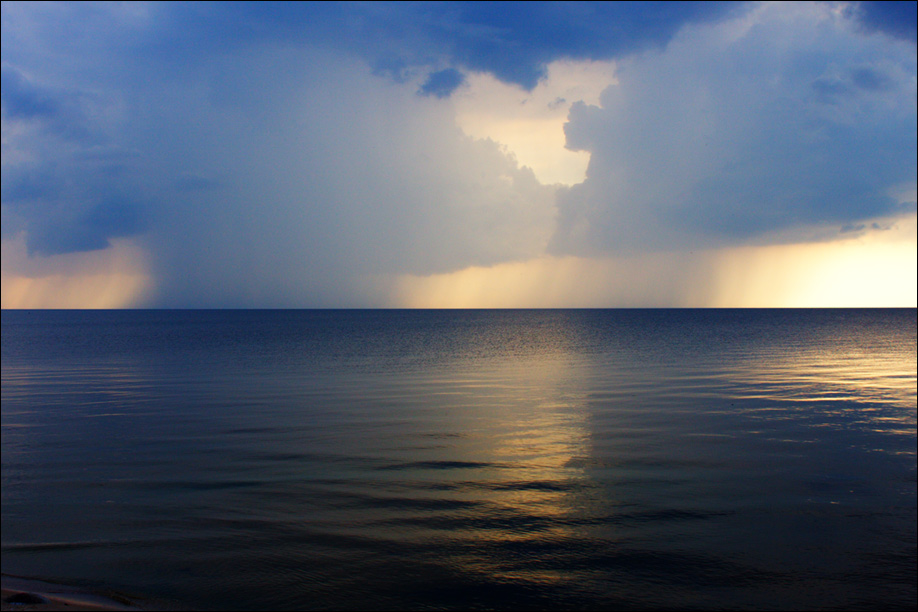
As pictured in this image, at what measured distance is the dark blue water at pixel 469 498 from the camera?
992 centimetres

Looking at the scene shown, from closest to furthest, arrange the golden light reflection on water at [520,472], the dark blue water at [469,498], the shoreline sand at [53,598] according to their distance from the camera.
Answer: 1. the shoreline sand at [53,598]
2. the dark blue water at [469,498]
3. the golden light reflection on water at [520,472]

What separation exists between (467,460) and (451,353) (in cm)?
4368

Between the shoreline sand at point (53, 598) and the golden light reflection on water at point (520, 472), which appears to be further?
the golden light reflection on water at point (520, 472)

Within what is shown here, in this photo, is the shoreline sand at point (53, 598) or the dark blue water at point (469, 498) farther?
the dark blue water at point (469, 498)

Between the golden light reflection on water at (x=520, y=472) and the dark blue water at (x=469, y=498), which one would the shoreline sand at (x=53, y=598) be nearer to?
the dark blue water at (x=469, y=498)

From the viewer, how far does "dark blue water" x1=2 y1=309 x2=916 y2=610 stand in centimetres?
992

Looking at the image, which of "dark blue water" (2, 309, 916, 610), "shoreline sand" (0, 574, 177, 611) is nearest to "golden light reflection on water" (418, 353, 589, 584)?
"dark blue water" (2, 309, 916, 610)

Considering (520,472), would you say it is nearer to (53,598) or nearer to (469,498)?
Answer: (469,498)

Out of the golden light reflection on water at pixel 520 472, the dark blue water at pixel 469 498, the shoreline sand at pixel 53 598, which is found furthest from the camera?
the golden light reflection on water at pixel 520 472

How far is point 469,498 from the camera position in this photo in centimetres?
1402

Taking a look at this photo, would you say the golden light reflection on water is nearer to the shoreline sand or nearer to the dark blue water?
the dark blue water

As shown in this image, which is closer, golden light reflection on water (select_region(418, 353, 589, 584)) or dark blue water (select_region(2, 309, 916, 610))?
dark blue water (select_region(2, 309, 916, 610))

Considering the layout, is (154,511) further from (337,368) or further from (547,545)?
(337,368)

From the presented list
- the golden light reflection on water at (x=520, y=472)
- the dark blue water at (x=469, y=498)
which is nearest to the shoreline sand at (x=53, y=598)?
the dark blue water at (x=469, y=498)
